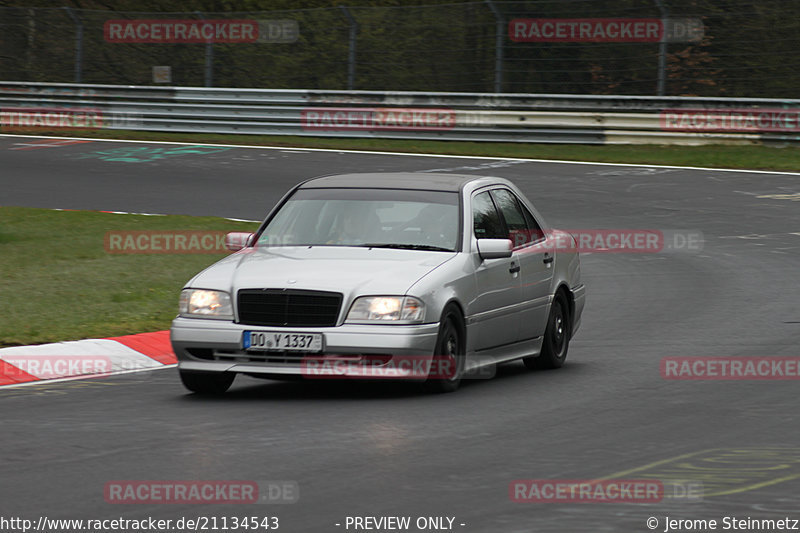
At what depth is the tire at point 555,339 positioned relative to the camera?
433 inches

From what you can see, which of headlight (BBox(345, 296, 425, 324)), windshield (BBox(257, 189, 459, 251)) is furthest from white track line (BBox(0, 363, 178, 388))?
headlight (BBox(345, 296, 425, 324))

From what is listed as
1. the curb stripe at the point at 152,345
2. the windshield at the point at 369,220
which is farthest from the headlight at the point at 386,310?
the curb stripe at the point at 152,345

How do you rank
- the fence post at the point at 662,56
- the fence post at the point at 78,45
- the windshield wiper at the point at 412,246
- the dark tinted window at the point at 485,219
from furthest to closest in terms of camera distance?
the fence post at the point at 78,45 → the fence post at the point at 662,56 → the dark tinted window at the point at 485,219 → the windshield wiper at the point at 412,246

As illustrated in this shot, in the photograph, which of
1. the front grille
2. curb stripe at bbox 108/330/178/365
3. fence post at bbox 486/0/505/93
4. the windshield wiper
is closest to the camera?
the front grille

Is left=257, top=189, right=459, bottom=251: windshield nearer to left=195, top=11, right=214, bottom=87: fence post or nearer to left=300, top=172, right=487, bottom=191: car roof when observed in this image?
left=300, top=172, right=487, bottom=191: car roof

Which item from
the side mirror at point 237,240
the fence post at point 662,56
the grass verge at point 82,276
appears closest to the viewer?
the side mirror at point 237,240

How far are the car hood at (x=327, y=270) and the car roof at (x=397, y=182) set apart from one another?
767 millimetres

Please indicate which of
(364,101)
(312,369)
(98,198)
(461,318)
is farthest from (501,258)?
(364,101)

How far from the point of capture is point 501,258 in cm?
1021

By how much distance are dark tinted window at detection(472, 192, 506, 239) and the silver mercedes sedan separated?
0.04 feet

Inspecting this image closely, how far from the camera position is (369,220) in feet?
33.6

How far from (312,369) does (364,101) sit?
73.1 ft

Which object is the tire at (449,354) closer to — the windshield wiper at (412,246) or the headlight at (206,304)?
the windshield wiper at (412,246)

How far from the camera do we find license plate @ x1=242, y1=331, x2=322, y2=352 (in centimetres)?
904
